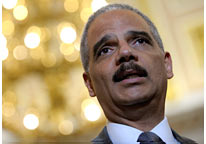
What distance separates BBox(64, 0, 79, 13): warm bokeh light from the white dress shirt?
99 cm

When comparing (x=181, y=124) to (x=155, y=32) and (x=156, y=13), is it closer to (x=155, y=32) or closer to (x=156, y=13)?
(x=156, y=13)

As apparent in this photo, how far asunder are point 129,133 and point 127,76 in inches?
4.2

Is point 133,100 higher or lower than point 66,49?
lower

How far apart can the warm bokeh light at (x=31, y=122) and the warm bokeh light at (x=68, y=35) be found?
0.34 metres

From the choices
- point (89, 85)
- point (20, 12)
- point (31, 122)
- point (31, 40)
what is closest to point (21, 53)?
point (31, 40)

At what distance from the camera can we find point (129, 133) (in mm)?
607

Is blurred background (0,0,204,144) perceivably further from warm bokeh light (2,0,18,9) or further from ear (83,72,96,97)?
ear (83,72,96,97)

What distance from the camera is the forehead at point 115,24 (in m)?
0.62

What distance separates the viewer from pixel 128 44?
602 mm

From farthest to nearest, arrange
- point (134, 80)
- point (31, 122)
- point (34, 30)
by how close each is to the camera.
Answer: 1. point (34, 30)
2. point (31, 122)
3. point (134, 80)

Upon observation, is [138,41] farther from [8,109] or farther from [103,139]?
[8,109]

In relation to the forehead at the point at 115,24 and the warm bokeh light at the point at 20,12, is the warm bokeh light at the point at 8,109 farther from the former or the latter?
the forehead at the point at 115,24

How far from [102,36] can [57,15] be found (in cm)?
100

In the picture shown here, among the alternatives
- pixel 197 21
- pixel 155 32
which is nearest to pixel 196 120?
pixel 197 21
